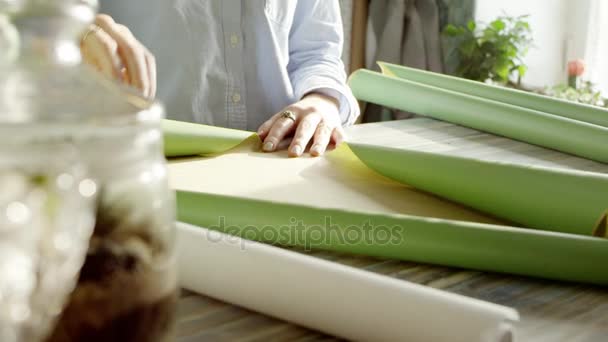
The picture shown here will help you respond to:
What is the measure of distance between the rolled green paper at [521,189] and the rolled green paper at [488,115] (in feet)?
1.30

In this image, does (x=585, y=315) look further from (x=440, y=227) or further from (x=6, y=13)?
(x=6, y=13)

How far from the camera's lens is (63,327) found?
23 centimetres

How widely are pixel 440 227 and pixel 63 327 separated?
13.7 inches

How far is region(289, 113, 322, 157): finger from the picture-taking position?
0.97m

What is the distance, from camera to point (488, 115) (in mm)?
1149


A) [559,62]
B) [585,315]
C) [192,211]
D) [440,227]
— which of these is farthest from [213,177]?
[559,62]

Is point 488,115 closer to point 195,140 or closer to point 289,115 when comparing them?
point 289,115

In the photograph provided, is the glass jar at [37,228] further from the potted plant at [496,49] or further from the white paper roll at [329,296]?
the potted plant at [496,49]

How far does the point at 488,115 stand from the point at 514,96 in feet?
0.34

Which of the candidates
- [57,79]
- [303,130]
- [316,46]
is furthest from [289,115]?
[57,79]

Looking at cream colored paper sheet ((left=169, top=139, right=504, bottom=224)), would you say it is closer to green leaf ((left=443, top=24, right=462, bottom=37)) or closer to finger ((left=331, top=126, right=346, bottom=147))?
finger ((left=331, top=126, right=346, bottom=147))

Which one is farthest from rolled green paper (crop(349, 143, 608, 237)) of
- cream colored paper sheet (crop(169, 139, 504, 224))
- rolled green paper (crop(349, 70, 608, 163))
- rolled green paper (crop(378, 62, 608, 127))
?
rolled green paper (crop(378, 62, 608, 127))

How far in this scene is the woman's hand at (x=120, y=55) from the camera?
970 mm

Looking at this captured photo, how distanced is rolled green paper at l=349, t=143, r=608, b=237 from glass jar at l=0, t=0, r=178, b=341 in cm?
45
